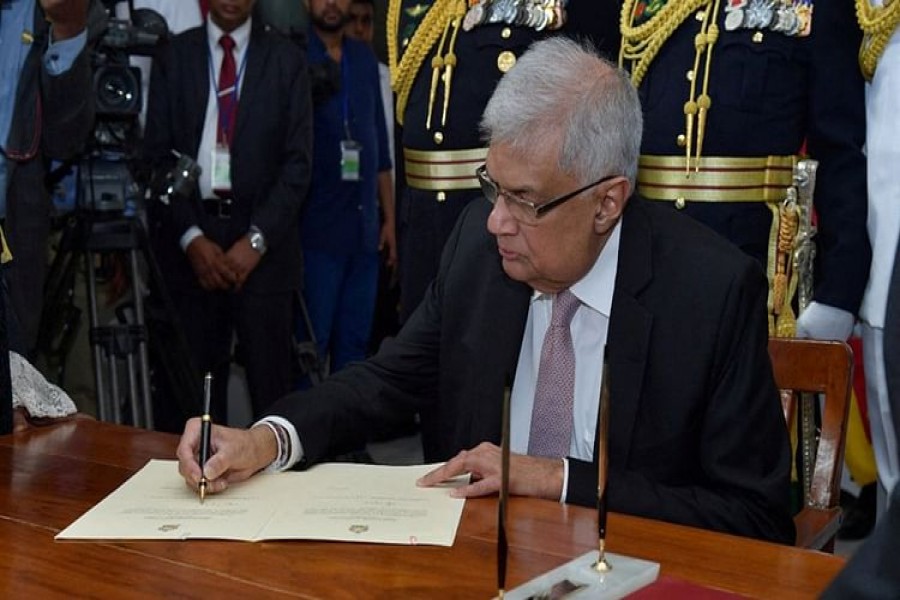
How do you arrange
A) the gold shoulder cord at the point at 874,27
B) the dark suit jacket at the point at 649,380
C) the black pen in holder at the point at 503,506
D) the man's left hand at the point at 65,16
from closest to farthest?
1. the black pen in holder at the point at 503,506
2. the dark suit jacket at the point at 649,380
3. the gold shoulder cord at the point at 874,27
4. the man's left hand at the point at 65,16

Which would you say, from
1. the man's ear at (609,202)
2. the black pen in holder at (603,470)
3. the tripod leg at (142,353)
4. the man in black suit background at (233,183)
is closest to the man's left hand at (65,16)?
the tripod leg at (142,353)

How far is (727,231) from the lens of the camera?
2.67m

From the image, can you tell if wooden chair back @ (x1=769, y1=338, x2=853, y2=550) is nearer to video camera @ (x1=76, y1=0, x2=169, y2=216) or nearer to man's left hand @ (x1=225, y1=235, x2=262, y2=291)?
video camera @ (x1=76, y1=0, x2=169, y2=216)

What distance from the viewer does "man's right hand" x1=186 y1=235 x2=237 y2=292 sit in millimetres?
4262

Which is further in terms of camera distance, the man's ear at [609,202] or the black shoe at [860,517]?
the black shoe at [860,517]

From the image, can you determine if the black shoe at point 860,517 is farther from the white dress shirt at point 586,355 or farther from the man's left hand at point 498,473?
the man's left hand at point 498,473

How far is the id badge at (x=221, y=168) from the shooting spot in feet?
14.2

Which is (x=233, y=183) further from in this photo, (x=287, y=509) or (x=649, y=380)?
(x=287, y=509)

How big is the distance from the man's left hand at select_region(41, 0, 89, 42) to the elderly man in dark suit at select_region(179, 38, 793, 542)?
5.86 feet

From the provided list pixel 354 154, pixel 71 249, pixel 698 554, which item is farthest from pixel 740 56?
pixel 354 154

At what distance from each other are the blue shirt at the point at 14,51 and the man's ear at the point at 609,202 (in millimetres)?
2034

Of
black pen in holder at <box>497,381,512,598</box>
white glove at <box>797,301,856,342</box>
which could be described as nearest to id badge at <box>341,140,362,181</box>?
white glove at <box>797,301,856,342</box>

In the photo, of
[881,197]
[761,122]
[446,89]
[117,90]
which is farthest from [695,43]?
[117,90]

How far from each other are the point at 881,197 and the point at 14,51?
2.27 metres
